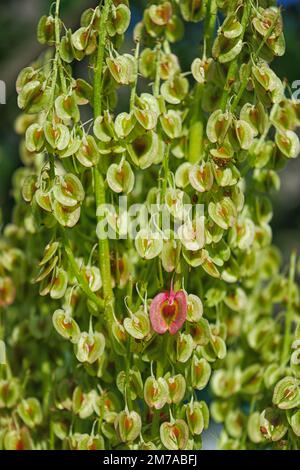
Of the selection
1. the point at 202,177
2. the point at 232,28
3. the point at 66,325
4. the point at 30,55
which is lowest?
the point at 66,325

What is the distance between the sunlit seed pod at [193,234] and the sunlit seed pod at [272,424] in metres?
0.14

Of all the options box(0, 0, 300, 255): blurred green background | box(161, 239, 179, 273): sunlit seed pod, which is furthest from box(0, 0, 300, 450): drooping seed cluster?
box(0, 0, 300, 255): blurred green background

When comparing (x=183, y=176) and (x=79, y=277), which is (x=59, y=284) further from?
(x=183, y=176)

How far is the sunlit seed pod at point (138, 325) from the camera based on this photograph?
58 centimetres

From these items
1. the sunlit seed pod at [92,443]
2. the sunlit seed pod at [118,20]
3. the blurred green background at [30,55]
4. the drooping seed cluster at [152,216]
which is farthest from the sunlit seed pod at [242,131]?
the blurred green background at [30,55]

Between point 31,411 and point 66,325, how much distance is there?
0.39 feet

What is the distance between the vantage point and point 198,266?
63 cm

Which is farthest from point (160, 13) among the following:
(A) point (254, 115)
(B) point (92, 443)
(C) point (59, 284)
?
(B) point (92, 443)

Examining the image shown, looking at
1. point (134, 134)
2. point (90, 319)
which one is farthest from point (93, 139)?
point (90, 319)

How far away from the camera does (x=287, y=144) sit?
649mm

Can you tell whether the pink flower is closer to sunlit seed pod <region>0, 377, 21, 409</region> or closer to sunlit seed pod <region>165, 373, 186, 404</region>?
sunlit seed pod <region>165, 373, 186, 404</region>

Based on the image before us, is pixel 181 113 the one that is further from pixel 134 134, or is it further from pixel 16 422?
pixel 16 422

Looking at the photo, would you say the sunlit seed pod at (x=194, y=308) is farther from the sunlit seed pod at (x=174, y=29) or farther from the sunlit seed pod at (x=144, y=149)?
the sunlit seed pod at (x=174, y=29)
